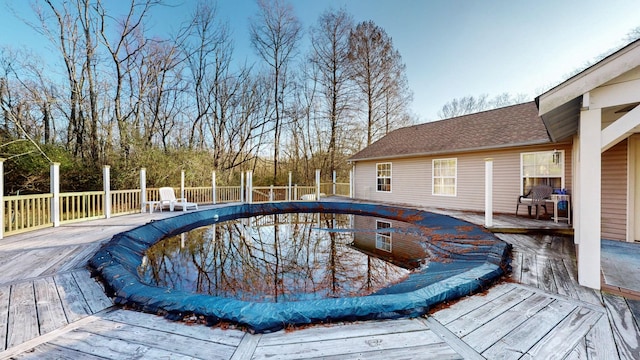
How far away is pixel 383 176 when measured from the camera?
1076 cm

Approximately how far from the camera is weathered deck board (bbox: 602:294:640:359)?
1561mm

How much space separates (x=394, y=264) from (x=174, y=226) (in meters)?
5.12

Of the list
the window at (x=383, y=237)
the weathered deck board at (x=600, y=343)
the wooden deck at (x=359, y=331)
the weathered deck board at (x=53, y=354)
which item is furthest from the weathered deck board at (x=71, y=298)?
the window at (x=383, y=237)

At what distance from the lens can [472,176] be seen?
25.5 ft

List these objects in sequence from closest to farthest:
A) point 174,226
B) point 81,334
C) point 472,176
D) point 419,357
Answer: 1. point 419,357
2. point 81,334
3. point 174,226
4. point 472,176

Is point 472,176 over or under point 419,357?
over

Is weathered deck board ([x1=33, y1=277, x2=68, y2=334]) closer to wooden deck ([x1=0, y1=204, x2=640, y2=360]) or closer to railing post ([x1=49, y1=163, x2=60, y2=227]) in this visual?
wooden deck ([x1=0, y1=204, x2=640, y2=360])

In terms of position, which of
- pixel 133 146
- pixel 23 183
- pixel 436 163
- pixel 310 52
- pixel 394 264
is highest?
pixel 310 52

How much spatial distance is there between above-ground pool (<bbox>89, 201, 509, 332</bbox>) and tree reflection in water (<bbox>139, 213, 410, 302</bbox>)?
0.02 m

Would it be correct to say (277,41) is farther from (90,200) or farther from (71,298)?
(71,298)

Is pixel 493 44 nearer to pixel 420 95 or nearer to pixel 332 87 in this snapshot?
pixel 420 95

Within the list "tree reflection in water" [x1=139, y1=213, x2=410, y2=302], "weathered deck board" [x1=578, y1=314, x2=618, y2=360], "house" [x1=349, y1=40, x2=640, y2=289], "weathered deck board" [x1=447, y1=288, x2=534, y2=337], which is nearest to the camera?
"weathered deck board" [x1=578, y1=314, x2=618, y2=360]

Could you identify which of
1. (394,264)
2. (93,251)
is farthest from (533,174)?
(93,251)

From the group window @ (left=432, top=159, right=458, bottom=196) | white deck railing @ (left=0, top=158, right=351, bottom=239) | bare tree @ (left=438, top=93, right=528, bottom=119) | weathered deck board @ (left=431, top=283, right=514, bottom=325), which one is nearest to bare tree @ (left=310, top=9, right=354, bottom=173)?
white deck railing @ (left=0, top=158, right=351, bottom=239)
